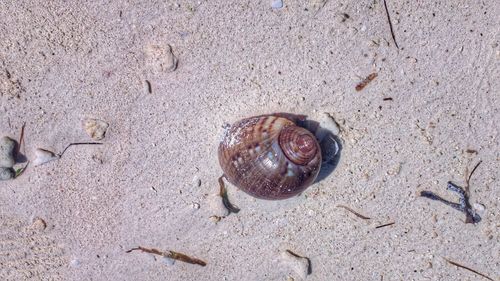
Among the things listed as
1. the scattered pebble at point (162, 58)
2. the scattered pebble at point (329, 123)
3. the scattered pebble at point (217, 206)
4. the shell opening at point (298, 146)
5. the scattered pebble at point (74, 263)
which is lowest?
the scattered pebble at point (74, 263)

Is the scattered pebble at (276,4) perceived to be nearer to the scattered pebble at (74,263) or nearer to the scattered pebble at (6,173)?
the scattered pebble at (6,173)

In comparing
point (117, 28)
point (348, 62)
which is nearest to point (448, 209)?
point (348, 62)

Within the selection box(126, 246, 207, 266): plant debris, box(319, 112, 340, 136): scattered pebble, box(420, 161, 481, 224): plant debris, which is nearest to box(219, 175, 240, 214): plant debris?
box(126, 246, 207, 266): plant debris

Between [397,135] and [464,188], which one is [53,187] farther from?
[464,188]

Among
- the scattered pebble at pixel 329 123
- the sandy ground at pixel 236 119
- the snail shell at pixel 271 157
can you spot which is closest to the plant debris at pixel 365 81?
the sandy ground at pixel 236 119

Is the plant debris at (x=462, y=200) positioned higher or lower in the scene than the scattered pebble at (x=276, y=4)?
lower

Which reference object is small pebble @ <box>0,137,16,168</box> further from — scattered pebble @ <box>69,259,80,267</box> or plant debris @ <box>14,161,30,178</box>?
scattered pebble @ <box>69,259,80,267</box>
